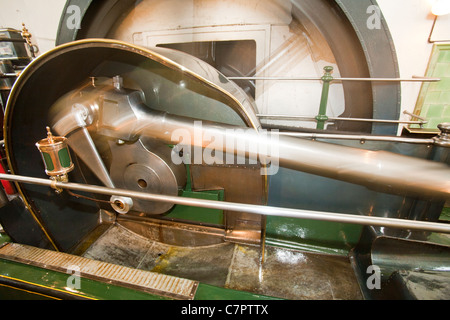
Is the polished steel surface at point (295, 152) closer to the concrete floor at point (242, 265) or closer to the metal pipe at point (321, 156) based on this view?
the metal pipe at point (321, 156)

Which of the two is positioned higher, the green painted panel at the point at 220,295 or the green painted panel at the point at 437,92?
the green painted panel at the point at 437,92

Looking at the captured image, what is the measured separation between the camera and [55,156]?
116cm

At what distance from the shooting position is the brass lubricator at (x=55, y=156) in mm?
1132

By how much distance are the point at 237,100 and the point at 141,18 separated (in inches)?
119

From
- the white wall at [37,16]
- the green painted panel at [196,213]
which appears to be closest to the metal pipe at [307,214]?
the green painted panel at [196,213]

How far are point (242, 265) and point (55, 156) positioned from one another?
1.79 meters

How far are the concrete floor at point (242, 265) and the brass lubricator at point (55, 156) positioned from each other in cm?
129

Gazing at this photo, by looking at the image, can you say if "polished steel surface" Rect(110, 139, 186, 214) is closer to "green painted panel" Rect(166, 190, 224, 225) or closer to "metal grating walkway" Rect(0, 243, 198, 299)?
"green painted panel" Rect(166, 190, 224, 225)

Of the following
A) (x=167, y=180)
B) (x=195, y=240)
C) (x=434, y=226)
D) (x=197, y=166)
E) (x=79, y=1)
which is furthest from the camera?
(x=79, y=1)

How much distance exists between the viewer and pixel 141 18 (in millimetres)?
3184

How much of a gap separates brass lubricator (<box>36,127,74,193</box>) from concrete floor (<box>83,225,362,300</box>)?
129cm

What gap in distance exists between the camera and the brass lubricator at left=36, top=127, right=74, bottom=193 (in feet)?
3.71
